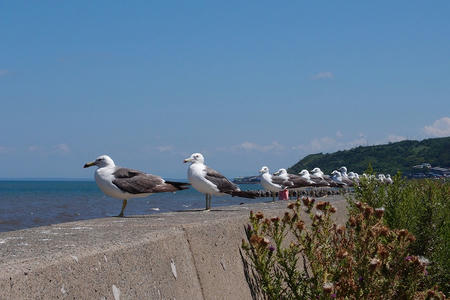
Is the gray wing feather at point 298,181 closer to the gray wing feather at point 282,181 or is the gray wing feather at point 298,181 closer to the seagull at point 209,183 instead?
the gray wing feather at point 282,181

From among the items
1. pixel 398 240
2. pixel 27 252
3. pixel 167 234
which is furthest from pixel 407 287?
pixel 27 252

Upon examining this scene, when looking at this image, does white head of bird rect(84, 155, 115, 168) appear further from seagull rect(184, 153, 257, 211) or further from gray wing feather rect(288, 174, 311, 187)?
gray wing feather rect(288, 174, 311, 187)

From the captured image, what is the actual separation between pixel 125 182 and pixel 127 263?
516cm

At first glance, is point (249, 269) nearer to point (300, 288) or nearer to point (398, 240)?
point (300, 288)

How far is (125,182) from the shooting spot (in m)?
8.01

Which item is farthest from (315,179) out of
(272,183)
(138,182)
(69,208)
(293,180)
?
(69,208)

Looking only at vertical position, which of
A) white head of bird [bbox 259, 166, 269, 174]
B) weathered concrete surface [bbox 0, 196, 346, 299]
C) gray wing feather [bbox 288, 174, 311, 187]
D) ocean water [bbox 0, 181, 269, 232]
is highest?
white head of bird [bbox 259, 166, 269, 174]

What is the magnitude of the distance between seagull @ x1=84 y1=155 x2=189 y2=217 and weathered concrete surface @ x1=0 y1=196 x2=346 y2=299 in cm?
370

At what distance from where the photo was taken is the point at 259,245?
12.5ft

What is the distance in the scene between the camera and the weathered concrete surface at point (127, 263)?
7.89ft

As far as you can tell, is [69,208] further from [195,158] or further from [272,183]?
[195,158]

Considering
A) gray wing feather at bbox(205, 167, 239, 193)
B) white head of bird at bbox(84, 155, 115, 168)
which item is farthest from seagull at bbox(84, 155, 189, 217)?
gray wing feather at bbox(205, 167, 239, 193)

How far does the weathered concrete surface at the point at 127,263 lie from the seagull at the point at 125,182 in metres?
3.70

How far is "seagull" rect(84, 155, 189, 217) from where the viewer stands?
8.00 metres
